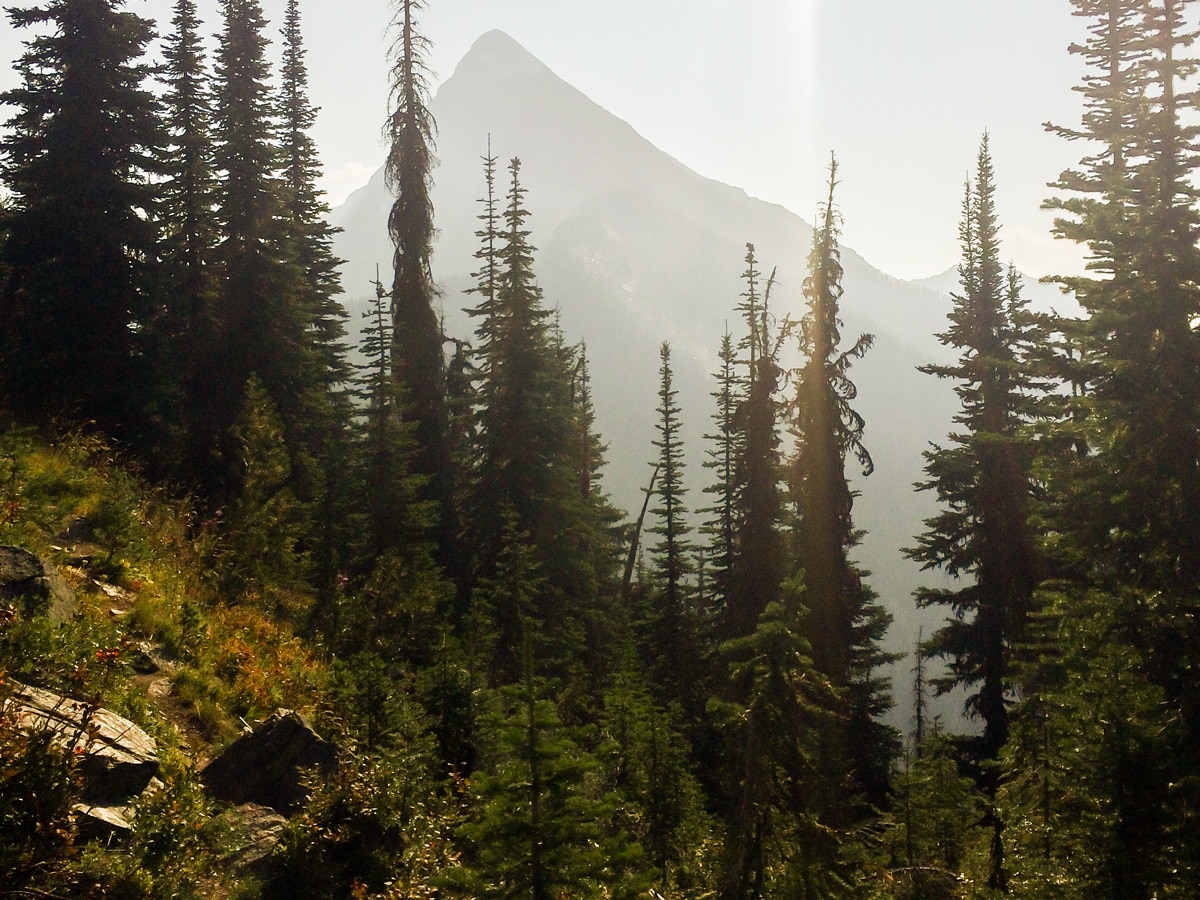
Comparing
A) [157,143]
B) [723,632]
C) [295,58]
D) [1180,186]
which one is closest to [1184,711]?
[1180,186]

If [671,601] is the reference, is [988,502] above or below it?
above

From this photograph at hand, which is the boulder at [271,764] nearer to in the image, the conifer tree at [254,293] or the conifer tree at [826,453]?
the conifer tree at [254,293]

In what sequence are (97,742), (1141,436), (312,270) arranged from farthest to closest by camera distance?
(312,270), (1141,436), (97,742)

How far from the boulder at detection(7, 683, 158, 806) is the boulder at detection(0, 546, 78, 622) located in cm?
136

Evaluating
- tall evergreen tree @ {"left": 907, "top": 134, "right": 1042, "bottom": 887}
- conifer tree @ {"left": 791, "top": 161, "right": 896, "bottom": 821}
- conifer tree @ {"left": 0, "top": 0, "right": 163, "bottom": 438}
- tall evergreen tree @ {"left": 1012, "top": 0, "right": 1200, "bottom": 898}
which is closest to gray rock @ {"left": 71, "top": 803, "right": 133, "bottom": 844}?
tall evergreen tree @ {"left": 1012, "top": 0, "right": 1200, "bottom": 898}

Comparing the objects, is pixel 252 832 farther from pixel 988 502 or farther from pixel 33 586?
pixel 988 502

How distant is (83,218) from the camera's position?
17.3m

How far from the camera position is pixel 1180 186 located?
11648 millimetres

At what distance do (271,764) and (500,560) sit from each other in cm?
1504

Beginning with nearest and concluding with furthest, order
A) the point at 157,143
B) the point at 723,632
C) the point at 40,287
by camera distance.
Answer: the point at 40,287 < the point at 157,143 < the point at 723,632

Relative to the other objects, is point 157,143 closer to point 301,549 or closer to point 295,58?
point 301,549

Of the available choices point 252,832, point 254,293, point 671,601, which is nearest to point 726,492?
point 671,601

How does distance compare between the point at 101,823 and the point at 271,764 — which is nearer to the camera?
the point at 101,823

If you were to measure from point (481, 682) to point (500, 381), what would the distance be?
14.2 m
